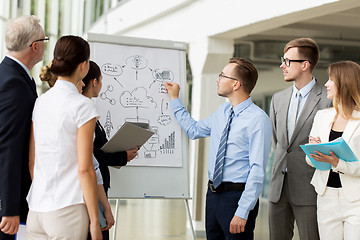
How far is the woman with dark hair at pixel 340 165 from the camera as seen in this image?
124 inches

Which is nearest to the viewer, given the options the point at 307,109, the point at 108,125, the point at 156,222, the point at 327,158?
the point at 327,158

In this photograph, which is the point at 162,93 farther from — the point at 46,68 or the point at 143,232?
the point at 143,232

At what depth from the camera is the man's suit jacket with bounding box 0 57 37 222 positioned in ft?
8.46

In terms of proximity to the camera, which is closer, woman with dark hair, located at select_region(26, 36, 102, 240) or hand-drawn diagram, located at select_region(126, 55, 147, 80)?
woman with dark hair, located at select_region(26, 36, 102, 240)

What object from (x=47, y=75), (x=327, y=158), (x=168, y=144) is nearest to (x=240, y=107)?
(x=327, y=158)

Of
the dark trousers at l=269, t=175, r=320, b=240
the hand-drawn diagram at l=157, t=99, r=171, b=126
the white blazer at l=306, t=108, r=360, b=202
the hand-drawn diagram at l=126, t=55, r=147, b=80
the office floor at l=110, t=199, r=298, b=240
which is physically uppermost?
the hand-drawn diagram at l=126, t=55, r=147, b=80

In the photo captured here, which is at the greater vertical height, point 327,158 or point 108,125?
point 108,125

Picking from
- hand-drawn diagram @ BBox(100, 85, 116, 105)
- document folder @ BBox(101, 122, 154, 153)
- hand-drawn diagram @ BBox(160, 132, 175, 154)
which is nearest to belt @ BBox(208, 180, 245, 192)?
document folder @ BBox(101, 122, 154, 153)

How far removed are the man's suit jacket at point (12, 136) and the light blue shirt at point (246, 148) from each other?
125 cm

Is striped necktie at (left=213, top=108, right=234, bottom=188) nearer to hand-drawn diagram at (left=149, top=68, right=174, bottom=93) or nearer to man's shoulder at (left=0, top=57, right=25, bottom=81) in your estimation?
hand-drawn diagram at (left=149, top=68, right=174, bottom=93)

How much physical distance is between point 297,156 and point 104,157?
128 centimetres

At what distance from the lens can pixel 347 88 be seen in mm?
3234

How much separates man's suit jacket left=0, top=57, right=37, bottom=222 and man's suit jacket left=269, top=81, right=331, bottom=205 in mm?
1747

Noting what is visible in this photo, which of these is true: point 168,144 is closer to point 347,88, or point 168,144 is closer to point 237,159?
point 237,159
